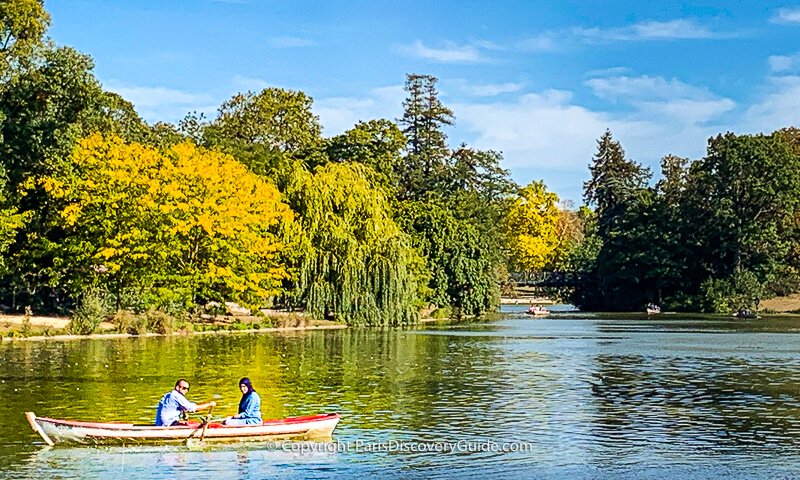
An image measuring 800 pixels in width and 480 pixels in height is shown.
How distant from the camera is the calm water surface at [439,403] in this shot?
21000 mm

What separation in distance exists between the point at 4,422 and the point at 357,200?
48129mm

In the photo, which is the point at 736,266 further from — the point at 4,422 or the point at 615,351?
→ the point at 4,422

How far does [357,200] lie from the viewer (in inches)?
2869

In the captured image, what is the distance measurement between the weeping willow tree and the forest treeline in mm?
114

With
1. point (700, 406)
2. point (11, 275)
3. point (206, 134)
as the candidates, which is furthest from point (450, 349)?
point (206, 134)


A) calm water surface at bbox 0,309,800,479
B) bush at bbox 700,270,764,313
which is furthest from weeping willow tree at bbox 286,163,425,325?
bush at bbox 700,270,764,313

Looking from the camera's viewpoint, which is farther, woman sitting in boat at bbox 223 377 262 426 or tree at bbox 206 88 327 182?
tree at bbox 206 88 327 182

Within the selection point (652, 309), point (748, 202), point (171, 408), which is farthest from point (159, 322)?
point (748, 202)

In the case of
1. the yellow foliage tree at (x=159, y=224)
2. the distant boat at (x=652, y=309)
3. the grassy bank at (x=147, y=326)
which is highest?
the yellow foliage tree at (x=159, y=224)

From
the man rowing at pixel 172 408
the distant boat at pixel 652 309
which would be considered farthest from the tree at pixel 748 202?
the man rowing at pixel 172 408

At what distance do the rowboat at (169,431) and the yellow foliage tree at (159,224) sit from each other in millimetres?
37052

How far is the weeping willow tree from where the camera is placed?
6888 cm

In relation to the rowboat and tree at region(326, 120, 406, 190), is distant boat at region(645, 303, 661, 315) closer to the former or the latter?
tree at region(326, 120, 406, 190)

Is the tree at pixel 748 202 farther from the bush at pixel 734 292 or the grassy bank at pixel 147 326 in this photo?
the grassy bank at pixel 147 326
